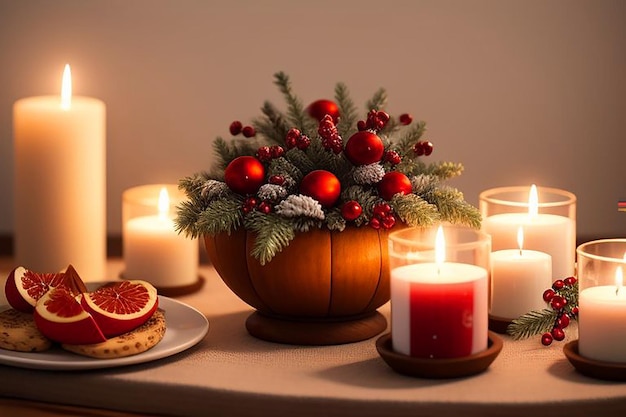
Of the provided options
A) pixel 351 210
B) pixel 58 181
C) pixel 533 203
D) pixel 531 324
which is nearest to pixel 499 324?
pixel 531 324

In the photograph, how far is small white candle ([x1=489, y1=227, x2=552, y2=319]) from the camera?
49.4 inches

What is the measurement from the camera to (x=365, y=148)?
1170 millimetres

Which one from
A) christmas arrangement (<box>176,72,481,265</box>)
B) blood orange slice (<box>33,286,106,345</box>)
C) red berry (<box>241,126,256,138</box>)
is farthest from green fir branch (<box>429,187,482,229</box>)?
blood orange slice (<box>33,286,106,345</box>)

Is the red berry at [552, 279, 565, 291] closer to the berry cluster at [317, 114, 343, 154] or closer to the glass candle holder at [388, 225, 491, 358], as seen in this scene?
the glass candle holder at [388, 225, 491, 358]

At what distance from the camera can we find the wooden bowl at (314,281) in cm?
115

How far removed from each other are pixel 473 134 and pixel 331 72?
244 millimetres

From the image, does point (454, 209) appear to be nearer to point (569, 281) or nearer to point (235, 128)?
point (569, 281)

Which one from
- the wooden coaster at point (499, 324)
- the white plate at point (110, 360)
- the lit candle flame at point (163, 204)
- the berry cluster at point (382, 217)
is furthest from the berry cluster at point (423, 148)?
the lit candle flame at point (163, 204)

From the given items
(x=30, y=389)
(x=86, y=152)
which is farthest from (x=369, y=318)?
(x=86, y=152)

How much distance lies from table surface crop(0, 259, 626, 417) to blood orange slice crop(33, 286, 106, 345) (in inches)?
1.4

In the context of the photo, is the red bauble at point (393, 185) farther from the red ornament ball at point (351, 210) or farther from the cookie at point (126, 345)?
the cookie at point (126, 345)

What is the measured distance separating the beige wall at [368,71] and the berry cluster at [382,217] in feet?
1.91

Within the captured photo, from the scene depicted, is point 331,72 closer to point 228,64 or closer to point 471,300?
point 228,64

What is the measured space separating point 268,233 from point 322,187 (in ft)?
0.26
